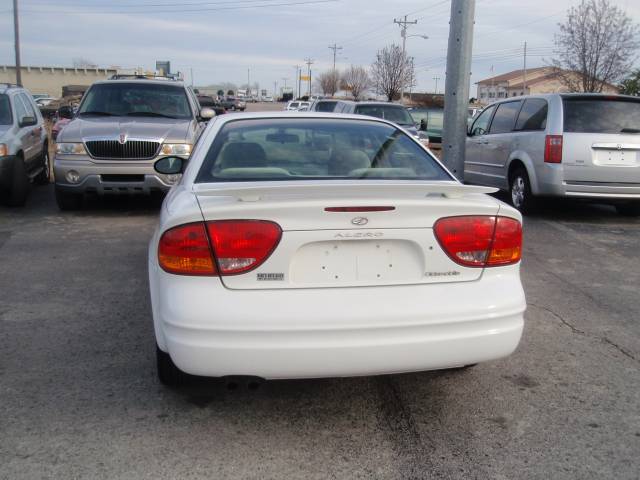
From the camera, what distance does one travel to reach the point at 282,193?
10.1 feet

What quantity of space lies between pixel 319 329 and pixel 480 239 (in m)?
0.91

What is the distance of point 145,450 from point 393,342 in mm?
1228

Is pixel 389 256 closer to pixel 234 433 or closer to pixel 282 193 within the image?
pixel 282 193

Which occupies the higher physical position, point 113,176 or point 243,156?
point 243,156

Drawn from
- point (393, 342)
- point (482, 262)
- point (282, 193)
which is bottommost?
point (393, 342)

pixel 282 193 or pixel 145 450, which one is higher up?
pixel 282 193

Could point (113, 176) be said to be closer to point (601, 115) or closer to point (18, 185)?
point (18, 185)

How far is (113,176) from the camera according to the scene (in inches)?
347

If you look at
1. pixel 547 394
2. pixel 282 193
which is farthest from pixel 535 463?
pixel 282 193

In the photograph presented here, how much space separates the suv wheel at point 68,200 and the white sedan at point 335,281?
653cm

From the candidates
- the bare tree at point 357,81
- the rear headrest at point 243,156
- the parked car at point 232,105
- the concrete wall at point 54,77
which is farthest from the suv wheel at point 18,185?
the concrete wall at point 54,77

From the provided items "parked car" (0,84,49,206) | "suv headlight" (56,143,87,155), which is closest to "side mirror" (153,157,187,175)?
"suv headlight" (56,143,87,155)

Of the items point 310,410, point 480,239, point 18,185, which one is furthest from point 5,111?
point 480,239

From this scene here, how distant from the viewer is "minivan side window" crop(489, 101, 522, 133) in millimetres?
10117
